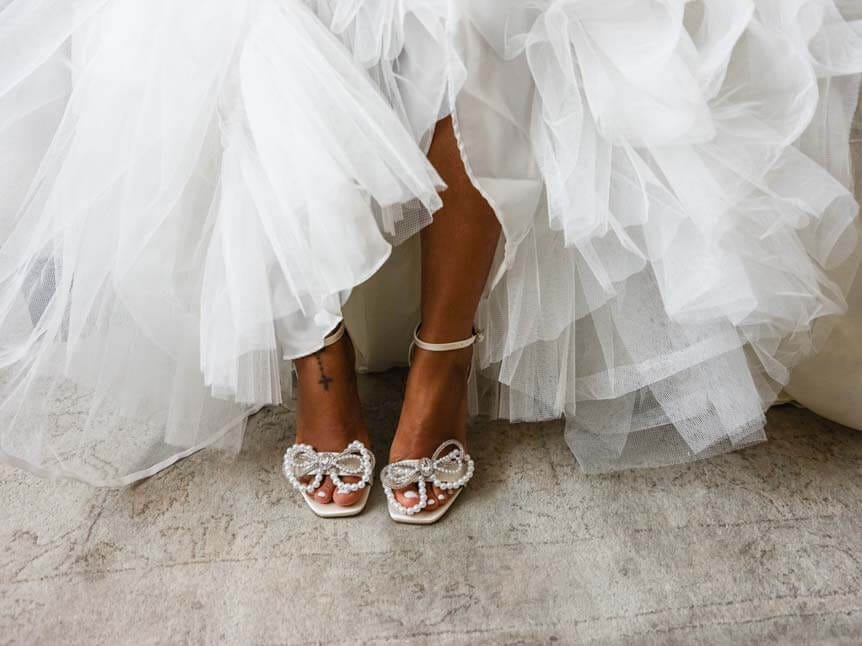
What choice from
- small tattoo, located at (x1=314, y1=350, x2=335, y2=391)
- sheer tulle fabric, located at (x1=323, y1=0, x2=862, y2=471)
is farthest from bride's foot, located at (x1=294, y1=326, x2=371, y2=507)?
sheer tulle fabric, located at (x1=323, y1=0, x2=862, y2=471)

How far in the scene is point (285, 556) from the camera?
0.80 meters

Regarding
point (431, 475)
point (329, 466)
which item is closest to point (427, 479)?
point (431, 475)

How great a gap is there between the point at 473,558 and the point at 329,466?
0.19m

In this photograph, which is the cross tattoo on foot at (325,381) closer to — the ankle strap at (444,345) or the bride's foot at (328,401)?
the bride's foot at (328,401)

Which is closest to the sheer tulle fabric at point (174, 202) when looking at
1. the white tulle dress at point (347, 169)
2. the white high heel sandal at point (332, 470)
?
the white tulle dress at point (347, 169)

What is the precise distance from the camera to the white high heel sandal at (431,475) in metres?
0.84

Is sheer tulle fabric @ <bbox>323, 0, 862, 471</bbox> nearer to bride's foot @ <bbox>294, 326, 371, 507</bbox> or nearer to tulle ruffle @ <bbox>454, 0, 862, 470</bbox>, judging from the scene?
tulle ruffle @ <bbox>454, 0, 862, 470</bbox>

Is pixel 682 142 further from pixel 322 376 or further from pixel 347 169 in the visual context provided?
pixel 322 376

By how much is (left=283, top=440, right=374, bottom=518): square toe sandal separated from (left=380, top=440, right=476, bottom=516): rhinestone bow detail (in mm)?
24

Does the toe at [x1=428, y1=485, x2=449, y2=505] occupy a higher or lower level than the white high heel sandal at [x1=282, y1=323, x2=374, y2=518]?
lower

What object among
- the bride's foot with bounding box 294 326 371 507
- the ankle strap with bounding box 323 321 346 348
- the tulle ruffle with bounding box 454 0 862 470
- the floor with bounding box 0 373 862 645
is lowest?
the floor with bounding box 0 373 862 645

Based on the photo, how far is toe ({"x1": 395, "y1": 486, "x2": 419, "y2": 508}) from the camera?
0.84 metres

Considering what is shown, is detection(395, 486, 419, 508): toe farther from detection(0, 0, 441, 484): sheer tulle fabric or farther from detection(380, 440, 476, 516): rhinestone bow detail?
detection(0, 0, 441, 484): sheer tulle fabric

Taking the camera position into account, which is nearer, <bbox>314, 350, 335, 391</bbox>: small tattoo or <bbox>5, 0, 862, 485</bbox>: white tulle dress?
<bbox>5, 0, 862, 485</bbox>: white tulle dress
